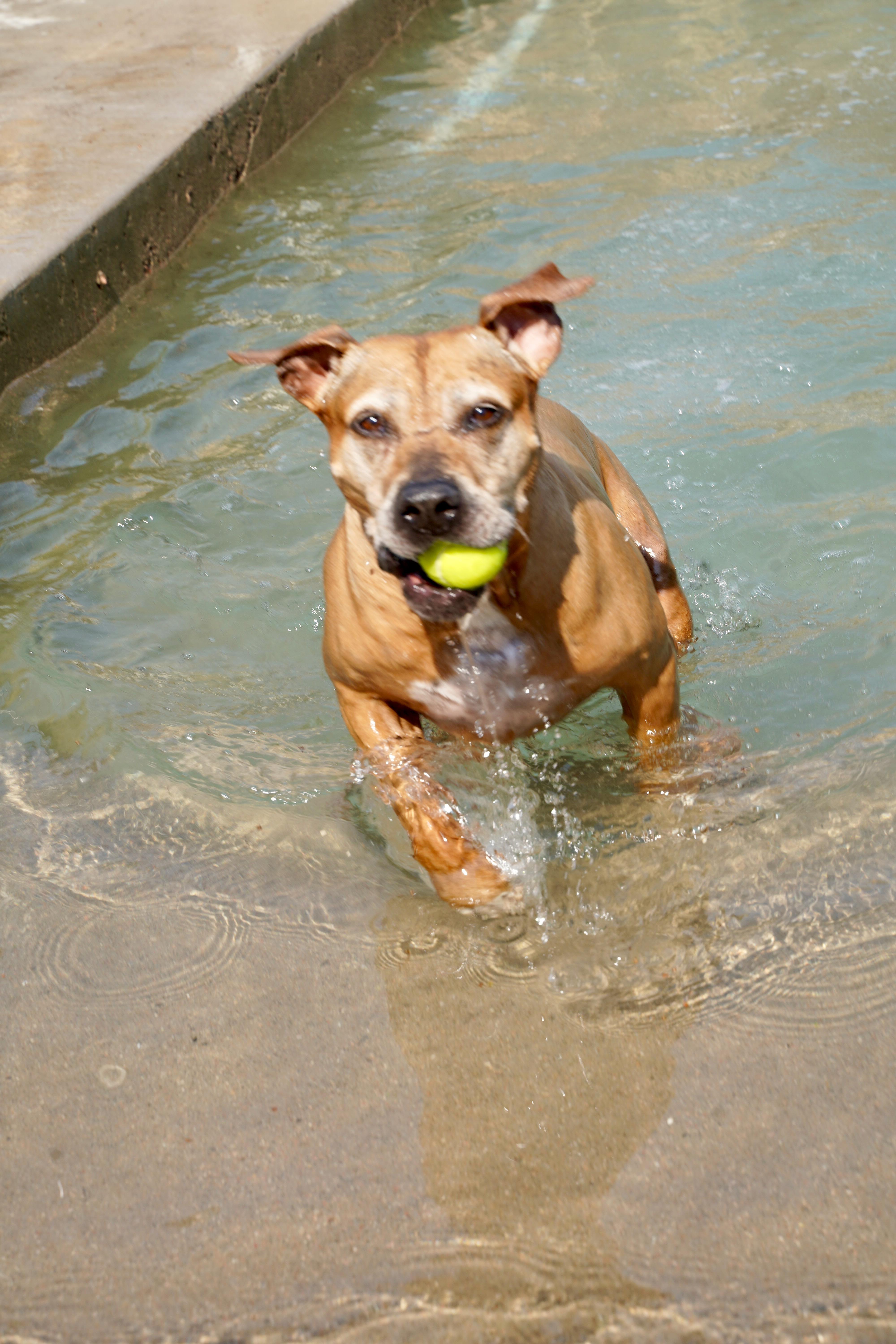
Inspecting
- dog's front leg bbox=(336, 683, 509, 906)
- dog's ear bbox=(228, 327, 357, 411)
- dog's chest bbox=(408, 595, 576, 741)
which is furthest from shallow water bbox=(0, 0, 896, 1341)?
dog's ear bbox=(228, 327, 357, 411)

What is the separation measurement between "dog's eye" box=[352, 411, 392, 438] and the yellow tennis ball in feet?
1.25

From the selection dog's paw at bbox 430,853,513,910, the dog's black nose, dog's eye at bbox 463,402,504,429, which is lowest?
dog's paw at bbox 430,853,513,910

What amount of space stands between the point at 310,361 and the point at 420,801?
132cm

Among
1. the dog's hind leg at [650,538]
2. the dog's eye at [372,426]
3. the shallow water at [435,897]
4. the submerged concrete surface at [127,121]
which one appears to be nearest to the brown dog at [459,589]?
the dog's eye at [372,426]

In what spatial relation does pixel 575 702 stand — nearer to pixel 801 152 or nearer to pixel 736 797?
pixel 736 797

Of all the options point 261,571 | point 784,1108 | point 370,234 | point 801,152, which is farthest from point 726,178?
point 784,1108

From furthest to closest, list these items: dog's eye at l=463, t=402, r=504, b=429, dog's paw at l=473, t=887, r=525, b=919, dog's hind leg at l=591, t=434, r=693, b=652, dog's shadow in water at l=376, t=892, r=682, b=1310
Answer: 1. dog's hind leg at l=591, t=434, r=693, b=652
2. dog's paw at l=473, t=887, r=525, b=919
3. dog's eye at l=463, t=402, r=504, b=429
4. dog's shadow in water at l=376, t=892, r=682, b=1310

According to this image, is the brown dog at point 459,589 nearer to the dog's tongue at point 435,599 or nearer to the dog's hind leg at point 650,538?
the dog's tongue at point 435,599

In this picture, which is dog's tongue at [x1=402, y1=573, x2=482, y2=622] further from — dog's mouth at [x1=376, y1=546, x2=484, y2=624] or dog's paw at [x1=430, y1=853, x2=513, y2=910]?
dog's paw at [x1=430, y1=853, x2=513, y2=910]

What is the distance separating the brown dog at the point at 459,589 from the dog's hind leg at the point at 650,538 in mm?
696

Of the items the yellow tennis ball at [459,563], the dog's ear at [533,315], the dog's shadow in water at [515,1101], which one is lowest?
the dog's shadow in water at [515,1101]

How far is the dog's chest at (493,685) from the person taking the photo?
371 centimetres

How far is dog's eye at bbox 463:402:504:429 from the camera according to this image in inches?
137

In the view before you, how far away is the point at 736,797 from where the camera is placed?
4000 millimetres
